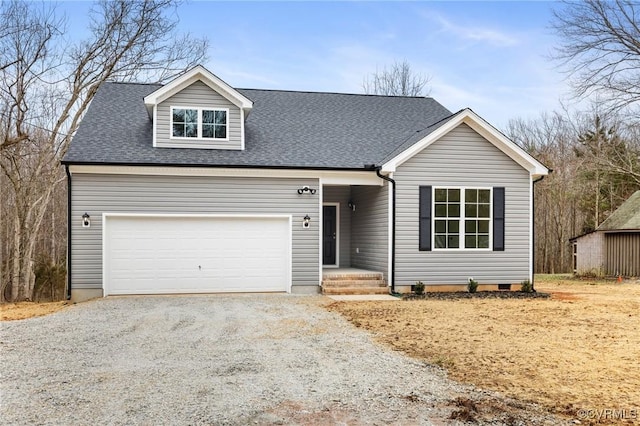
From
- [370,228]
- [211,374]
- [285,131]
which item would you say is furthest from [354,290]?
[211,374]

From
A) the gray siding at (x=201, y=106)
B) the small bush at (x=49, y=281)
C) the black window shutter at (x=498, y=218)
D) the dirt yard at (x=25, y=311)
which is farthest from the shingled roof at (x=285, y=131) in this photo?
the small bush at (x=49, y=281)

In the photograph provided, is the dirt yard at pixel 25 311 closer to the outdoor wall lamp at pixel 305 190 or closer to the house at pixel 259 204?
the house at pixel 259 204

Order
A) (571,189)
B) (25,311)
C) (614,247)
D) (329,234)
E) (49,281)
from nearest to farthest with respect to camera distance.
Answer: (25,311) < (329,234) < (614,247) < (49,281) < (571,189)

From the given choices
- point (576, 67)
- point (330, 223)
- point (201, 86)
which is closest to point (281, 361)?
point (201, 86)

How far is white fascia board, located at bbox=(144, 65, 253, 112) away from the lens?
44.8 ft

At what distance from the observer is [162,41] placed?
889 inches

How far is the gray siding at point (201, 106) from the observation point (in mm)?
→ 13898

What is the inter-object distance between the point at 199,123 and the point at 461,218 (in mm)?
7294

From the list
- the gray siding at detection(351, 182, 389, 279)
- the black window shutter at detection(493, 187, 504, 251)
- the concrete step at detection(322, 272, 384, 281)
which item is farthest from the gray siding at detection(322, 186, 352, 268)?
the black window shutter at detection(493, 187, 504, 251)

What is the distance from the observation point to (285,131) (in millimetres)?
15578

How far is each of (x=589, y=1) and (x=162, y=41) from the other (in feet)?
56.9

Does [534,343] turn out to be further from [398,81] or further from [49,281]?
[398,81]

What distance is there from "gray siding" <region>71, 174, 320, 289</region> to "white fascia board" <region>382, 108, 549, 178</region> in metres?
2.35

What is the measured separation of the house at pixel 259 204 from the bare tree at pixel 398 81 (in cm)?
1980
